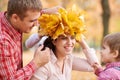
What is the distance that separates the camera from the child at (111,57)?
3738 mm

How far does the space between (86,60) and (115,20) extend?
80.0 ft

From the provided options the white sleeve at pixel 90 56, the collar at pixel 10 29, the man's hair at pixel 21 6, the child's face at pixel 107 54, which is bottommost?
the white sleeve at pixel 90 56

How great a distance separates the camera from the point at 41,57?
3670mm

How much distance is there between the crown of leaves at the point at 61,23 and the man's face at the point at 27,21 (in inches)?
6.3

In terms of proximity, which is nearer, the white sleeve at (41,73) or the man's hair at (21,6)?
the man's hair at (21,6)

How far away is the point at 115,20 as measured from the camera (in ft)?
93.0

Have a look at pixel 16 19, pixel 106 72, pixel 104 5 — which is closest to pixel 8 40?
pixel 16 19

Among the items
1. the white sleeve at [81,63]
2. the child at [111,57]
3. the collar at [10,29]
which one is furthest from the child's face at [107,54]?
the collar at [10,29]

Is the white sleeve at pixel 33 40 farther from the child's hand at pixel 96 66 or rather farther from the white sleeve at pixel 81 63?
the child's hand at pixel 96 66

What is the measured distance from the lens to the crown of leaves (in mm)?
3793

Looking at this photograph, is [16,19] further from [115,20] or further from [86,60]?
[115,20]

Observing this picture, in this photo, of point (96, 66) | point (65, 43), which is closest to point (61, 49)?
point (65, 43)

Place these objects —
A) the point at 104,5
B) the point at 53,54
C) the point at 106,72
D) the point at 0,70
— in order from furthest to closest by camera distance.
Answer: the point at 104,5 < the point at 53,54 < the point at 106,72 < the point at 0,70

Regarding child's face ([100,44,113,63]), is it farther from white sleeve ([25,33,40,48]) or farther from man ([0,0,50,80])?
white sleeve ([25,33,40,48])
